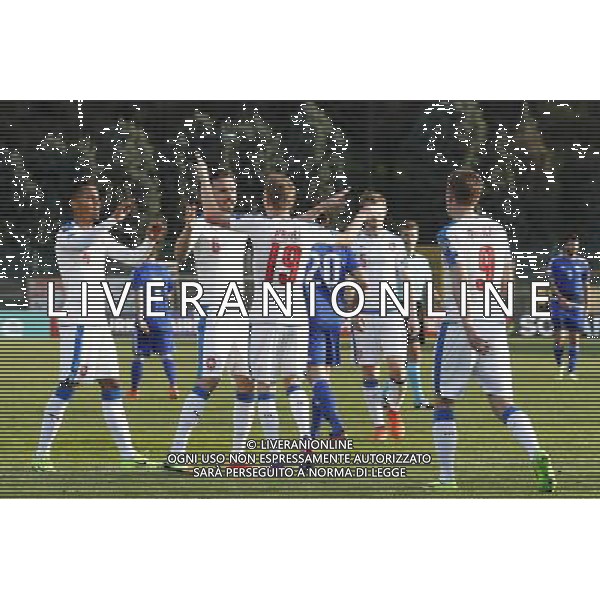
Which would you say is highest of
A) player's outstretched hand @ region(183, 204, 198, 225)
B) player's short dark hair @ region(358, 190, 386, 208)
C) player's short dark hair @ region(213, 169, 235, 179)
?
player's short dark hair @ region(213, 169, 235, 179)

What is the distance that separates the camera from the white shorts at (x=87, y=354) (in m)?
19.2

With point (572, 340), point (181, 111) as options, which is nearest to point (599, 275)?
point (572, 340)

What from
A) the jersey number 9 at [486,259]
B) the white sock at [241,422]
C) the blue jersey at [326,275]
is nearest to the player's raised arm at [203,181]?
the blue jersey at [326,275]

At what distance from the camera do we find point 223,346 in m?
19.2

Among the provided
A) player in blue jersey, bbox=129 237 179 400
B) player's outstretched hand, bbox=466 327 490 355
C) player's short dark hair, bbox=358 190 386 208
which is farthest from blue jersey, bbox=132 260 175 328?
player's outstretched hand, bbox=466 327 490 355

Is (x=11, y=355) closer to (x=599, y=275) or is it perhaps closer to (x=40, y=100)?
(x=40, y=100)

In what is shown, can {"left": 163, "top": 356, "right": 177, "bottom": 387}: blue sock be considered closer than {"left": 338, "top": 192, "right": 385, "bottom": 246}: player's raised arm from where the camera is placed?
No

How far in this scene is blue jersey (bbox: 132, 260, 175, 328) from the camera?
1917 centimetres

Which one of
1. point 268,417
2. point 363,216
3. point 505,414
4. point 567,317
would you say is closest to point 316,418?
point 268,417

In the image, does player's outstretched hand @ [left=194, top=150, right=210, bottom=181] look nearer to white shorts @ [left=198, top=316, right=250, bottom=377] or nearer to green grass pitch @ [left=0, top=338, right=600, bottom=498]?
white shorts @ [left=198, top=316, right=250, bottom=377]

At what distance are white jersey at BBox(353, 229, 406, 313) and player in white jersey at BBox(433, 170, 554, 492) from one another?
1.04 ft

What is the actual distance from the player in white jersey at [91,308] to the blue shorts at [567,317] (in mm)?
2777

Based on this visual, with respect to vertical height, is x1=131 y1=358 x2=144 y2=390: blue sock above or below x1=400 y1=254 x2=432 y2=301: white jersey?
below

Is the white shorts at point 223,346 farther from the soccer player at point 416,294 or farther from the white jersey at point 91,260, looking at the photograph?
the soccer player at point 416,294
